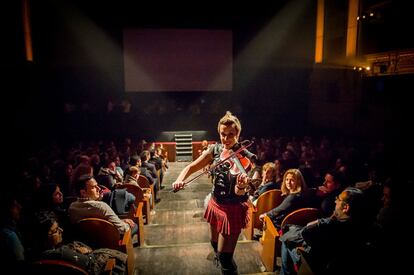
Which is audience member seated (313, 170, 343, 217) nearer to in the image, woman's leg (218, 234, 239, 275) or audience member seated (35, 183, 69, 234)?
woman's leg (218, 234, 239, 275)

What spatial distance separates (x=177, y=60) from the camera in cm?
1170

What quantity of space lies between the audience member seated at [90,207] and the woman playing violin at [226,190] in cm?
131

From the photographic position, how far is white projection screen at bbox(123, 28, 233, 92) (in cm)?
1137

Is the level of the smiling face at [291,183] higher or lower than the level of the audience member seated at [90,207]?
higher

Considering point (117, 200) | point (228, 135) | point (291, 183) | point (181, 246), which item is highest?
point (228, 135)

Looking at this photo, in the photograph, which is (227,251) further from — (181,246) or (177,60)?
(177,60)

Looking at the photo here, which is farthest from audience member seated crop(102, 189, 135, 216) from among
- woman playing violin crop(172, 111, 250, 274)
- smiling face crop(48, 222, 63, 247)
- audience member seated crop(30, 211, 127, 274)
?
woman playing violin crop(172, 111, 250, 274)

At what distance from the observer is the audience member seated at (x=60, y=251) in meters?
2.10

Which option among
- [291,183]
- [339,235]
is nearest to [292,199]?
[291,183]

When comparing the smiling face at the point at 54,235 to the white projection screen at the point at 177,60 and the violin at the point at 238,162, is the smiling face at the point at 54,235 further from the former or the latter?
the white projection screen at the point at 177,60

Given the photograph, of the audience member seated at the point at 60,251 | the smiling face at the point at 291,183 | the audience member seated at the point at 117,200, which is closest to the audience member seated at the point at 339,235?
the smiling face at the point at 291,183

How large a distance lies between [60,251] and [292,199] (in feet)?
7.65

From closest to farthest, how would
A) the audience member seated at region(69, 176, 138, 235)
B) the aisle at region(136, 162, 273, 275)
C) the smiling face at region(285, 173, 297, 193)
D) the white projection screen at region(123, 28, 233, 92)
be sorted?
1. the audience member seated at region(69, 176, 138, 235)
2. the aisle at region(136, 162, 273, 275)
3. the smiling face at region(285, 173, 297, 193)
4. the white projection screen at region(123, 28, 233, 92)

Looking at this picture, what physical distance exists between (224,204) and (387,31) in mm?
7833
